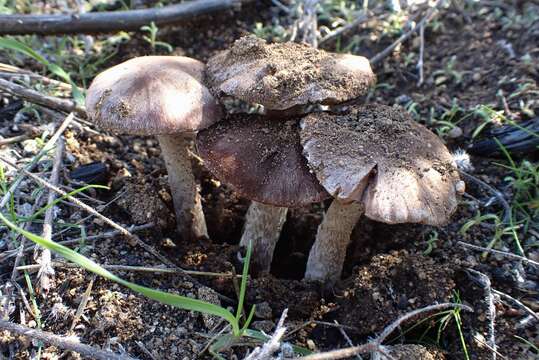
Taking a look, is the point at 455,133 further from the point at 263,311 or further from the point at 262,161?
the point at 263,311

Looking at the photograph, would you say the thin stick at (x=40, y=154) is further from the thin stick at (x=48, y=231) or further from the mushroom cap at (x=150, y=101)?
the mushroom cap at (x=150, y=101)

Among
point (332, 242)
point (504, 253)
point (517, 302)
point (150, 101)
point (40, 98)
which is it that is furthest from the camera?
point (40, 98)

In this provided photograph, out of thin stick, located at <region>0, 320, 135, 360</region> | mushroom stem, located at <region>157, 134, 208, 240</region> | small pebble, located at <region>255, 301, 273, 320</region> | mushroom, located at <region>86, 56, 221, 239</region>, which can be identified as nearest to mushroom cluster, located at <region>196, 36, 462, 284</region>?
mushroom, located at <region>86, 56, 221, 239</region>

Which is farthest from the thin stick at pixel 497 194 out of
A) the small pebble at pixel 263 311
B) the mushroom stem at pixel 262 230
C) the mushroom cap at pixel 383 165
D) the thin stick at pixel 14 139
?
the thin stick at pixel 14 139

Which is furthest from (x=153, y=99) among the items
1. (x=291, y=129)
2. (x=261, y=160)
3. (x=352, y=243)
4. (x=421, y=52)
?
(x=421, y=52)

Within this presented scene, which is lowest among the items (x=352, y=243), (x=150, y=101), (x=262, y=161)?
(x=352, y=243)
